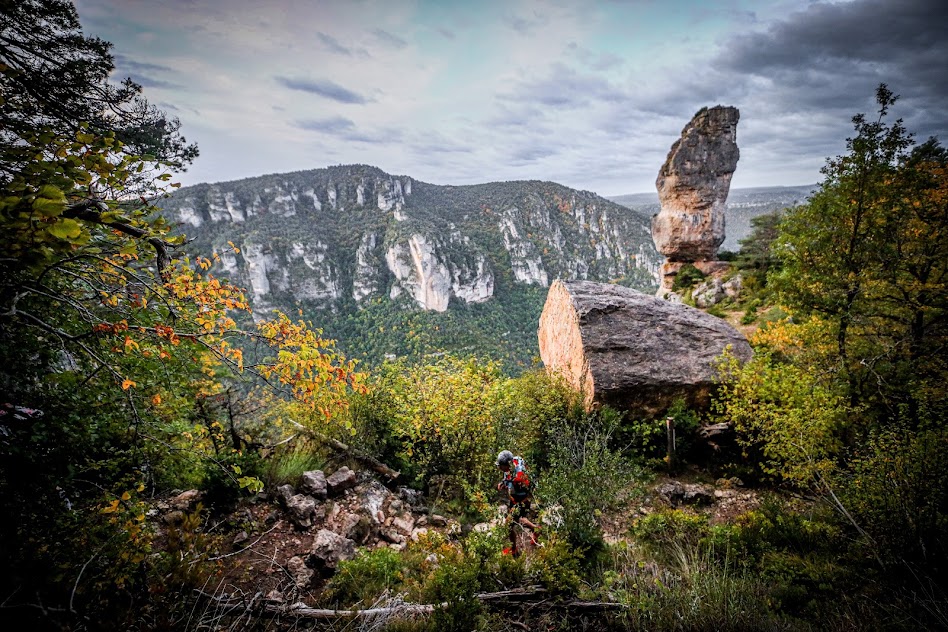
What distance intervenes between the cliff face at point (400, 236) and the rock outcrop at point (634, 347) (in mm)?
69710

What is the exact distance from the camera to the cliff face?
3238 inches

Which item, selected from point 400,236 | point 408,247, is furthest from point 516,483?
point 400,236

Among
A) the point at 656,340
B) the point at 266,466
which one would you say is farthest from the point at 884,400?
the point at 266,466

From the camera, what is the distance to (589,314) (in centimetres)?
1062

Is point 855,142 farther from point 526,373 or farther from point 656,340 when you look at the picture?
point 526,373

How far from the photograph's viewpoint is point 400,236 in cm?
8638

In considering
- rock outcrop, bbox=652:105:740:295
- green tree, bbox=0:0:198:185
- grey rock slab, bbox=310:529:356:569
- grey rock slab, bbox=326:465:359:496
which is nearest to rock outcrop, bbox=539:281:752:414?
grey rock slab, bbox=326:465:359:496

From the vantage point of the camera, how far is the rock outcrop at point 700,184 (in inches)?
1014

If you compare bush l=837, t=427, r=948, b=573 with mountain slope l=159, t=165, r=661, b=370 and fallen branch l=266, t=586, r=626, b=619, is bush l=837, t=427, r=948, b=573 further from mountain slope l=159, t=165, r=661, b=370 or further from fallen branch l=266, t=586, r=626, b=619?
mountain slope l=159, t=165, r=661, b=370

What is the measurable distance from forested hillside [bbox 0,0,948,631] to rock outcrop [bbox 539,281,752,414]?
0.55m

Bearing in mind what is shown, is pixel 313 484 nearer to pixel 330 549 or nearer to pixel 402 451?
pixel 330 549

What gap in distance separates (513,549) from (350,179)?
374 ft

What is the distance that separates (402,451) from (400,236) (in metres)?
83.4

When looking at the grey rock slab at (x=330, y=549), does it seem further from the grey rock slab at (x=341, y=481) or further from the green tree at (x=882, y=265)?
the green tree at (x=882, y=265)
